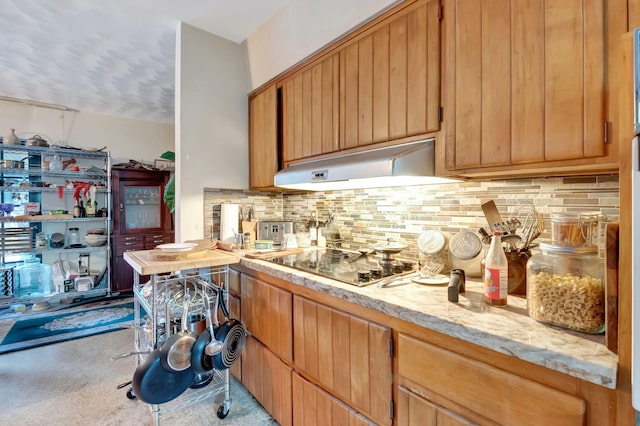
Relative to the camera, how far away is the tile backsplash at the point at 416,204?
1.20 m

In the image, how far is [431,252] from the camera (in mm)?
1500

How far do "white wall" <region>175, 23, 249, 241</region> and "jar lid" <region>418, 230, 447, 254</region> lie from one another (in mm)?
1542

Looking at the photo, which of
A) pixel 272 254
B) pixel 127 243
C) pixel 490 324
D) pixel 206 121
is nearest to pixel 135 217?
pixel 127 243

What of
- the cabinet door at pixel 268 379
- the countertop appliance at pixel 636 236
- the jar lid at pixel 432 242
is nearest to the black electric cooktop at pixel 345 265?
the jar lid at pixel 432 242

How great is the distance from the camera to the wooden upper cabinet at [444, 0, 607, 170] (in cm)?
92

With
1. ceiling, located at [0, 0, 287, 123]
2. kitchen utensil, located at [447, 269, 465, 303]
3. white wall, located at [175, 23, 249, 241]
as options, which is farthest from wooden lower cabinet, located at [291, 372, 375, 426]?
ceiling, located at [0, 0, 287, 123]

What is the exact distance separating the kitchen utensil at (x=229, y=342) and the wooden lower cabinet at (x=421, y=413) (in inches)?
38.2

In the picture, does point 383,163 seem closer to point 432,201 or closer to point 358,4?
point 432,201

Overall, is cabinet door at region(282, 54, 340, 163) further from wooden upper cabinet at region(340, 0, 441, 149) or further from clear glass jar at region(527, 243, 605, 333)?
clear glass jar at region(527, 243, 605, 333)

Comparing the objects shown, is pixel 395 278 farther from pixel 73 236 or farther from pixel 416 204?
pixel 73 236

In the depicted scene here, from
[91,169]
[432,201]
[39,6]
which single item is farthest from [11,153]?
[432,201]

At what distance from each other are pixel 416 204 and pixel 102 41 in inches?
108

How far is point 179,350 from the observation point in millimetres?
1541

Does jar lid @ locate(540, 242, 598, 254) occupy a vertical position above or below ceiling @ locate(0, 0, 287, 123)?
below
